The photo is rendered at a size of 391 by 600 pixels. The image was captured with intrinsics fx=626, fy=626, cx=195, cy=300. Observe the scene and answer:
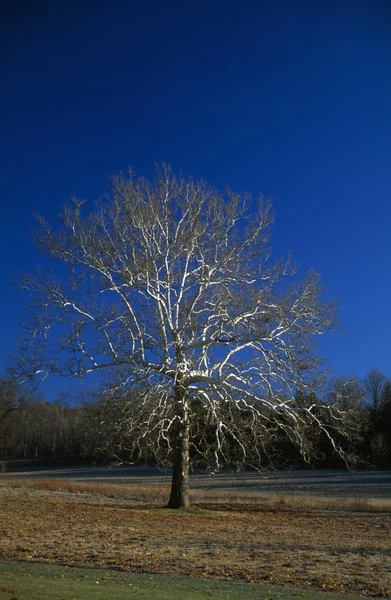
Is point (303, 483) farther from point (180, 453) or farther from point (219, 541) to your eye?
point (219, 541)

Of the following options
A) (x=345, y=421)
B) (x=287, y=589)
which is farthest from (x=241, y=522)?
(x=287, y=589)

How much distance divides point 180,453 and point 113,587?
1343 centimetres

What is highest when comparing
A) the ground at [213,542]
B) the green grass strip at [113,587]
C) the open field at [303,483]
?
the open field at [303,483]

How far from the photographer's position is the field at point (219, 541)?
11094mm

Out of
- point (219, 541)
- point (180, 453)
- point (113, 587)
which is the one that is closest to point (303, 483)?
point (180, 453)

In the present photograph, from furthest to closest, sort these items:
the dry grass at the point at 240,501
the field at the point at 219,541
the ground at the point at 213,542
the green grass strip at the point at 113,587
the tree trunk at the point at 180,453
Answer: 1. the dry grass at the point at 240,501
2. the tree trunk at the point at 180,453
3. the ground at the point at 213,542
4. the field at the point at 219,541
5. the green grass strip at the point at 113,587

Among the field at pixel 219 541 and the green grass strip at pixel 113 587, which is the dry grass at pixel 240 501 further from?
the green grass strip at pixel 113 587

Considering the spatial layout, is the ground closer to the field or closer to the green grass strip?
the field

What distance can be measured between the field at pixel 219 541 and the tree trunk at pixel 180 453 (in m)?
0.78

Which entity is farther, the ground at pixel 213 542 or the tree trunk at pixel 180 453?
the tree trunk at pixel 180 453

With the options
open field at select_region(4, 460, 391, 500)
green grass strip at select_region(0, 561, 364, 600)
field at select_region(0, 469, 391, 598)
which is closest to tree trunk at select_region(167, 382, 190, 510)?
field at select_region(0, 469, 391, 598)

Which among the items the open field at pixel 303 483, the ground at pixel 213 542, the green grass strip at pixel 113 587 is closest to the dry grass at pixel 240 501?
the open field at pixel 303 483

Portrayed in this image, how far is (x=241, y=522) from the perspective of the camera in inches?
807

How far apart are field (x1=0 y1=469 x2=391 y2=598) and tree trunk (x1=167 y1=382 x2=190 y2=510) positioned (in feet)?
2.57
